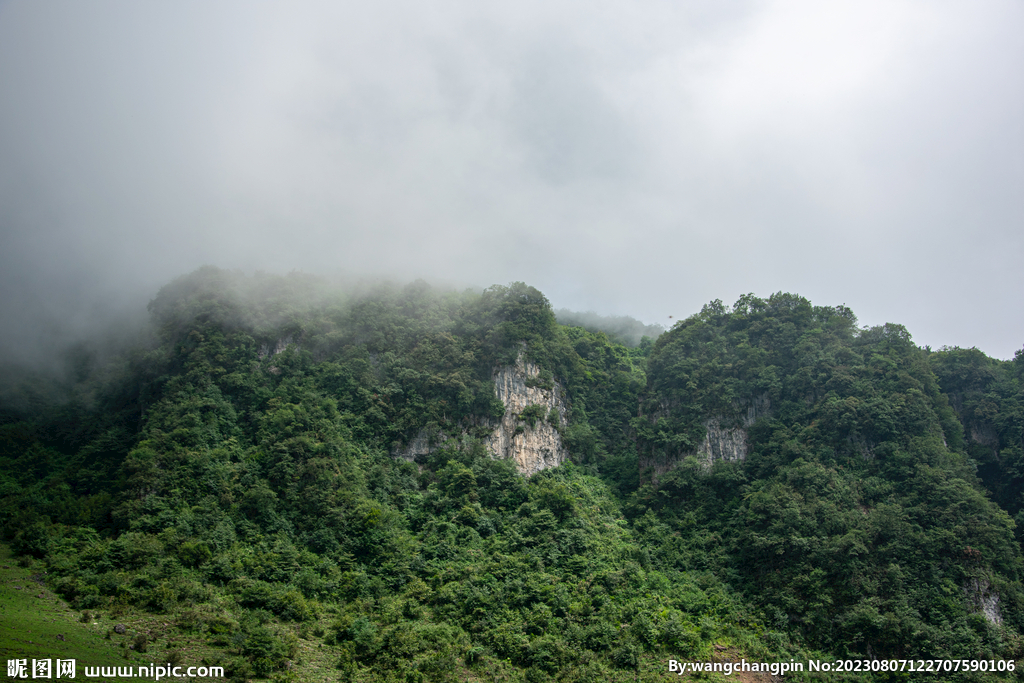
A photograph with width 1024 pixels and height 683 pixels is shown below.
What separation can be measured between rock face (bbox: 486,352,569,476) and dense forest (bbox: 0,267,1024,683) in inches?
18.2

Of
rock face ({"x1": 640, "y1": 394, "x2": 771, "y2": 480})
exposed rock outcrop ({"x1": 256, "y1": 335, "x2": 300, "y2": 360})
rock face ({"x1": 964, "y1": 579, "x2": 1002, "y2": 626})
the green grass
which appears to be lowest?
rock face ({"x1": 964, "y1": 579, "x2": 1002, "y2": 626})

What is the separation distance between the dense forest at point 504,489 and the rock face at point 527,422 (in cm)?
46

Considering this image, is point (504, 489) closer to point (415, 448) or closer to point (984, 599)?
point (415, 448)

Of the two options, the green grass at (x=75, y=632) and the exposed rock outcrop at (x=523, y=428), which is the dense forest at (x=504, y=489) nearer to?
the exposed rock outcrop at (x=523, y=428)

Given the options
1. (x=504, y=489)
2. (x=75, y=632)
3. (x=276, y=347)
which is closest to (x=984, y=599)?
(x=504, y=489)

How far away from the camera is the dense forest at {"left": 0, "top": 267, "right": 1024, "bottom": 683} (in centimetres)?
2950

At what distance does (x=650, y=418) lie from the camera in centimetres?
5275

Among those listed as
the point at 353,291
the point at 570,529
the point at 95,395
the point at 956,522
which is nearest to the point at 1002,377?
the point at 956,522

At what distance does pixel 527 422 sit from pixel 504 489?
6895 millimetres

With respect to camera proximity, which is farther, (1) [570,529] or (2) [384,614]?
(1) [570,529]

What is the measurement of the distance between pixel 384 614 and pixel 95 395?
112 ft

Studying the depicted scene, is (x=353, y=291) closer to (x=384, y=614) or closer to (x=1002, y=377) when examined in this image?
(x=384, y=614)

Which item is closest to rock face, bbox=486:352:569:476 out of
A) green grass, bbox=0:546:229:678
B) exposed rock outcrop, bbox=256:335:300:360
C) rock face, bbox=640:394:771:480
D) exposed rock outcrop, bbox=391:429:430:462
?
exposed rock outcrop, bbox=391:429:430:462

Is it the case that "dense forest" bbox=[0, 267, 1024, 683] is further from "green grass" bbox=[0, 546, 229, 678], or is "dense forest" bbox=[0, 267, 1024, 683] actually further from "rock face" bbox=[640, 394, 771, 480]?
"green grass" bbox=[0, 546, 229, 678]
